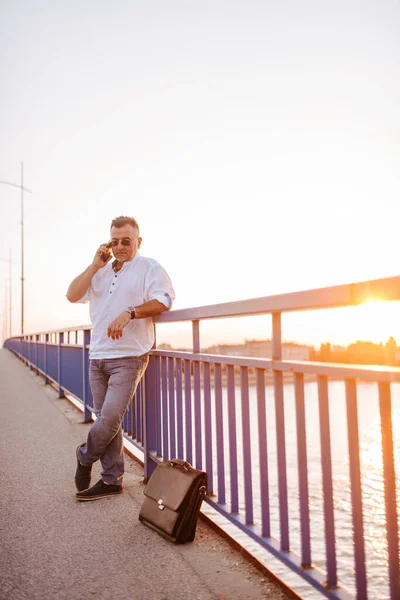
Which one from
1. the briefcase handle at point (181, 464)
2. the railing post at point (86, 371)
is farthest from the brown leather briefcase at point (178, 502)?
the railing post at point (86, 371)

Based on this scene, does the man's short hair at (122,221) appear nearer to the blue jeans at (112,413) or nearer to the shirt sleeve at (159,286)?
the shirt sleeve at (159,286)

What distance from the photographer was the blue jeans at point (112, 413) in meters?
4.00

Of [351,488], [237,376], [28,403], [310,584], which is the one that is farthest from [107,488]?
[28,403]

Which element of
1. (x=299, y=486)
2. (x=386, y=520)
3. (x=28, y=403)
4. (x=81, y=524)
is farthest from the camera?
(x=28, y=403)

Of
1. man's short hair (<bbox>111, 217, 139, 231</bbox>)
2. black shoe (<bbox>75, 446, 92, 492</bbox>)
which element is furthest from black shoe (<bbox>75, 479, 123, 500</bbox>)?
man's short hair (<bbox>111, 217, 139, 231</bbox>)

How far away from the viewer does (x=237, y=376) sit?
2.97m

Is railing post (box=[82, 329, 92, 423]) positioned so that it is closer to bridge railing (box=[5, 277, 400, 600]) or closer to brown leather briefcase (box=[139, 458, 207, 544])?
bridge railing (box=[5, 277, 400, 600])

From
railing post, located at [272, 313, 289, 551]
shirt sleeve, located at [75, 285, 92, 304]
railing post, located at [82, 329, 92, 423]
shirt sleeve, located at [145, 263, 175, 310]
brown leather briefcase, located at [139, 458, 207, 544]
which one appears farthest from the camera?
railing post, located at [82, 329, 92, 423]

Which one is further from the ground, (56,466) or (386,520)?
(386,520)

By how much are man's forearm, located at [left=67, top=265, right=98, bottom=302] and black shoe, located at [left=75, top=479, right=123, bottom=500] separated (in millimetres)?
1349

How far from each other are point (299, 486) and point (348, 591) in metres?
0.40

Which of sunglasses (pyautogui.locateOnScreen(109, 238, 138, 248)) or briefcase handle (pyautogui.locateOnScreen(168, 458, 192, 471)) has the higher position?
sunglasses (pyautogui.locateOnScreen(109, 238, 138, 248))

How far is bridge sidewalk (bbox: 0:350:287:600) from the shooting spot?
2.57 metres

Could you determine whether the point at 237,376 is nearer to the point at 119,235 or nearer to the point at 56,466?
the point at 119,235
